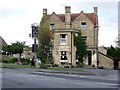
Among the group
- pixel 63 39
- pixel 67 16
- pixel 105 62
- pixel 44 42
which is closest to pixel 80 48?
pixel 63 39

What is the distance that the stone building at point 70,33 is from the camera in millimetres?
61750

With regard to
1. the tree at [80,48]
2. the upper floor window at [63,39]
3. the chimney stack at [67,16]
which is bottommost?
the tree at [80,48]

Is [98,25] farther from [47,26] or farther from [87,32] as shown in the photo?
[47,26]

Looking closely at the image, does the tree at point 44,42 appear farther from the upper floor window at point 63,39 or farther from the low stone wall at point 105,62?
the low stone wall at point 105,62

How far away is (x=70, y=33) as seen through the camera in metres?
61.8

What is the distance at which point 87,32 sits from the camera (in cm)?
6606

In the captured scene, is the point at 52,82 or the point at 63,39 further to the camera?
the point at 63,39

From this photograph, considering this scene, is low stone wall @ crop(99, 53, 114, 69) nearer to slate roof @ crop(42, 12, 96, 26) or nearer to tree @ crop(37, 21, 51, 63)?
slate roof @ crop(42, 12, 96, 26)

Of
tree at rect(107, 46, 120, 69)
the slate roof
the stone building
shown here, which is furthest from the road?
the slate roof

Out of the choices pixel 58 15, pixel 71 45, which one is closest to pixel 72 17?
pixel 58 15

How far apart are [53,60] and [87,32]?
8899 millimetres

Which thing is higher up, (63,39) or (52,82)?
(63,39)

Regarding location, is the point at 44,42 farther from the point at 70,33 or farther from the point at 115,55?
the point at 115,55

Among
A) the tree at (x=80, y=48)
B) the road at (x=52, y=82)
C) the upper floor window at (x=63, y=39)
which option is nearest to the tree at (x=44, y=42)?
the upper floor window at (x=63, y=39)
